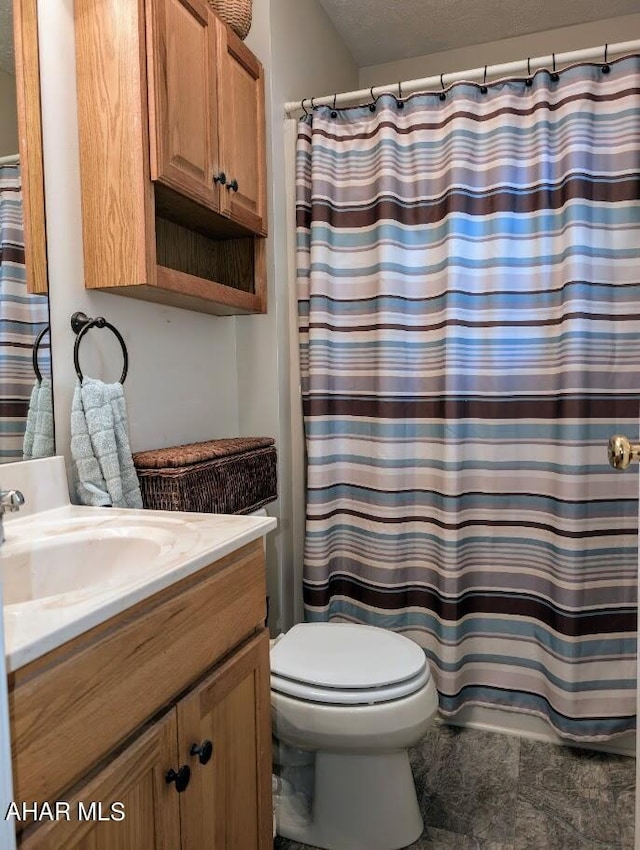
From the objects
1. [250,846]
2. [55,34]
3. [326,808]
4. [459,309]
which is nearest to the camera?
[250,846]

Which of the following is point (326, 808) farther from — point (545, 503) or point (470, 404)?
point (470, 404)

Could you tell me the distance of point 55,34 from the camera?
134 cm

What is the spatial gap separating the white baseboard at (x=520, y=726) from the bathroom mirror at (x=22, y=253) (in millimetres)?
1573

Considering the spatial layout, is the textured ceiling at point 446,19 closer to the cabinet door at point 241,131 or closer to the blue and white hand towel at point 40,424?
the cabinet door at point 241,131

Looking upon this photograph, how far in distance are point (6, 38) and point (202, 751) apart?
4.69 feet

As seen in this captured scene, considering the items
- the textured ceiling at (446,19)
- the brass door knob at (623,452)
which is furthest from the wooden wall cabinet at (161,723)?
the textured ceiling at (446,19)

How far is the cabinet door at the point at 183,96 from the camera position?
137 cm

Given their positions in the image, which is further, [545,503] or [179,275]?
[545,503]

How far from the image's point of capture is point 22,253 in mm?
1259

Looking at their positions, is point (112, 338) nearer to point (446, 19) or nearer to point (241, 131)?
point (241, 131)

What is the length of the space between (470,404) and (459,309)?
11.8 inches

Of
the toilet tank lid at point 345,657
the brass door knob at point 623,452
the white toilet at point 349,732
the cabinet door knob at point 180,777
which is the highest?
the brass door knob at point 623,452

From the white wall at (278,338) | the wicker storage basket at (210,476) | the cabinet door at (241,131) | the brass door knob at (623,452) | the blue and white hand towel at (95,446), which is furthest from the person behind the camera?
the white wall at (278,338)

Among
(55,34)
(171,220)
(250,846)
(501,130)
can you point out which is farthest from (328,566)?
(55,34)
